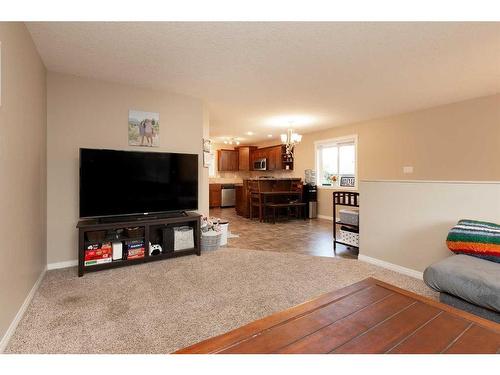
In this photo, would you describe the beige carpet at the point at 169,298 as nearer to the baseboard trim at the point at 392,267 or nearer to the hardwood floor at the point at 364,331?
the baseboard trim at the point at 392,267

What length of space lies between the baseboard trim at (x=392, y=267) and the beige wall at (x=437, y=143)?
8.12 feet

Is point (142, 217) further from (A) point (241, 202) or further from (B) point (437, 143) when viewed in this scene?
(B) point (437, 143)

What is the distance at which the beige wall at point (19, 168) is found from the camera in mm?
1630

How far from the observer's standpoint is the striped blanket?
76.3 inches

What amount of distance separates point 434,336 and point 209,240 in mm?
2929

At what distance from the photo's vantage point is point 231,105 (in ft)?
14.5

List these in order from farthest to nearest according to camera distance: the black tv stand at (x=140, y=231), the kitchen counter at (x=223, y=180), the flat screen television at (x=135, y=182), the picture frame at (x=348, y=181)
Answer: the kitchen counter at (x=223, y=180)
the picture frame at (x=348, y=181)
the flat screen television at (x=135, y=182)
the black tv stand at (x=140, y=231)

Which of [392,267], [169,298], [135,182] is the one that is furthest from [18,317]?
[392,267]

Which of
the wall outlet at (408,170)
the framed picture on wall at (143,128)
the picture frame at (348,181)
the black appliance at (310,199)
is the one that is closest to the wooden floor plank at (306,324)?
the framed picture on wall at (143,128)

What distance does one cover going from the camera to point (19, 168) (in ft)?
6.33

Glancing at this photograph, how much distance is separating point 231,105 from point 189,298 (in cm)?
327

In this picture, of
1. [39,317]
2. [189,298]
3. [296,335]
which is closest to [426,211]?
[296,335]

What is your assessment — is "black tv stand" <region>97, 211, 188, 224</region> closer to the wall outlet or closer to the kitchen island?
the kitchen island
